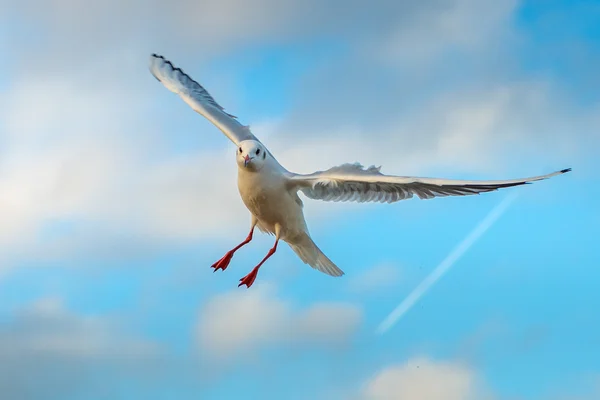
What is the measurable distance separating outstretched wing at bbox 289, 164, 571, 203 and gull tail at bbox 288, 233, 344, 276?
2.54ft

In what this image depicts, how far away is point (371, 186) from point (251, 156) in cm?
151

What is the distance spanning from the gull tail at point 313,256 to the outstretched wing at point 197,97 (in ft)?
4.82

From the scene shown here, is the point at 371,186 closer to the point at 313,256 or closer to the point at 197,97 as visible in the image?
the point at 313,256

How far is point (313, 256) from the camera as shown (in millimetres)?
11219

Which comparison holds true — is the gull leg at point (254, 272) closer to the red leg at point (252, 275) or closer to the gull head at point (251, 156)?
the red leg at point (252, 275)

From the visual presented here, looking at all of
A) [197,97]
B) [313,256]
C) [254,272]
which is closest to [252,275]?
[254,272]

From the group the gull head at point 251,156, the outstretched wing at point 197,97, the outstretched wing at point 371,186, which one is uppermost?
the outstretched wing at point 197,97

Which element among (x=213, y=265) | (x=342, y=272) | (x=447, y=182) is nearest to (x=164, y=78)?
(x=213, y=265)

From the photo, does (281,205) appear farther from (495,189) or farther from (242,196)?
(495,189)

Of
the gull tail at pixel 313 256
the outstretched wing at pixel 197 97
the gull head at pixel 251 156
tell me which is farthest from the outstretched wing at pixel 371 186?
the outstretched wing at pixel 197 97

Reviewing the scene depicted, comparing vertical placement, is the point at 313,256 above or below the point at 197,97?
below

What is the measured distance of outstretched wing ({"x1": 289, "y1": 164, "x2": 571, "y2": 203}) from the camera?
31.6 feet

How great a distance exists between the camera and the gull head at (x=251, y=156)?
32.2 feet

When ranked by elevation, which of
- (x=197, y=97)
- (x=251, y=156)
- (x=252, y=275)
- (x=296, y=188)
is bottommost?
(x=252, y=275)
